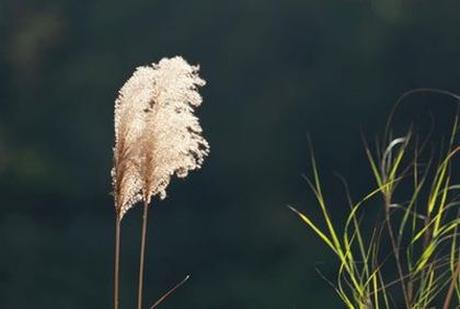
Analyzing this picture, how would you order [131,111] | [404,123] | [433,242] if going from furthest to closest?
[404,123] → [131,111] → [433,242]

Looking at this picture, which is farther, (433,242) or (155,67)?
(155,67)

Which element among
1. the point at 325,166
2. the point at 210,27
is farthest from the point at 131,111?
the point at 210,27

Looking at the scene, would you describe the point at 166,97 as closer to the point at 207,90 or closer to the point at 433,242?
the point at 433,242

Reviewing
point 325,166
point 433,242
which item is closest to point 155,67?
point 433,242

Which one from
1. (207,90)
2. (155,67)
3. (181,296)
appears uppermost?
(207,90)

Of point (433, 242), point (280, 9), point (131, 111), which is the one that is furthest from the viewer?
point (280, 9)

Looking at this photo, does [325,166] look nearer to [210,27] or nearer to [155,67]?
[210,27]

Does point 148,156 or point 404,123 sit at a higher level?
point 404,123
